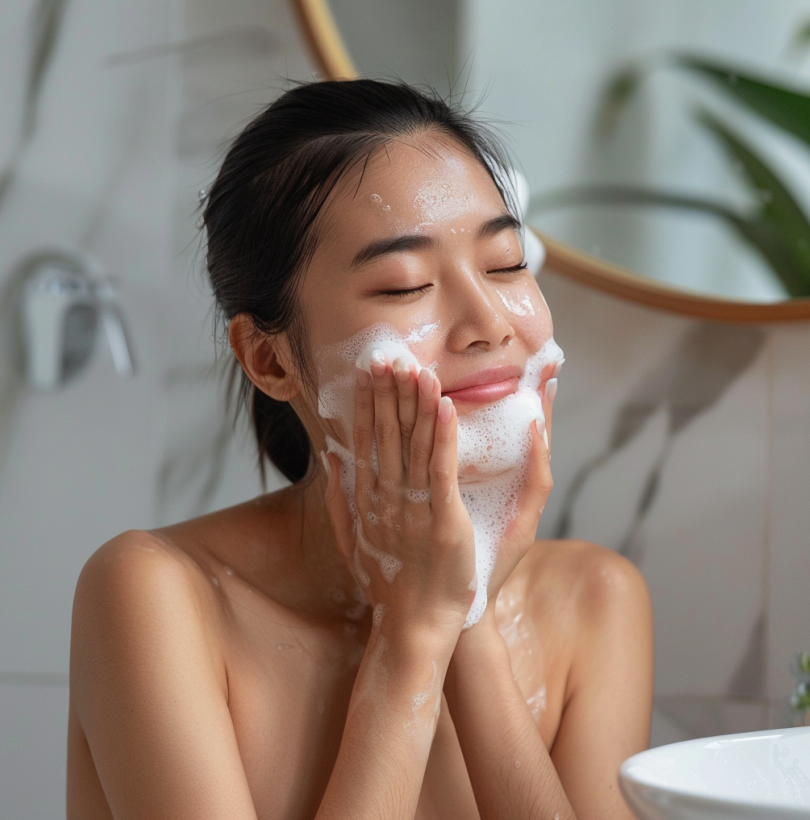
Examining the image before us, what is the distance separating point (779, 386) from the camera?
1225mm

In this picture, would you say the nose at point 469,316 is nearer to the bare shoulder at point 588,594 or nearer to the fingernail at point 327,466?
the fingernail at point 327,466

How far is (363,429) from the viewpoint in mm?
809

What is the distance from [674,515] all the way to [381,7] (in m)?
0.78

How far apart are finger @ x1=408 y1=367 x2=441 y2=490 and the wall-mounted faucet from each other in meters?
0.70

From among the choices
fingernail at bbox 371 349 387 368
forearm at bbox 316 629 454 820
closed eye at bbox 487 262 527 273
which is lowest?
forearm at bbox 316 629 454 820

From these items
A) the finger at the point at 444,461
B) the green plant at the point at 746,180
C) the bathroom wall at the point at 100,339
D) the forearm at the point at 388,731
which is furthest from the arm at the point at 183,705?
the green plant at the point at 746,180

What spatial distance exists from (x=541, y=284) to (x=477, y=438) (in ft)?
1.57

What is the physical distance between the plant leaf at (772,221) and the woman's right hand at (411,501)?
2.03ft

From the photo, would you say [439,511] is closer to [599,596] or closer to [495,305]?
[495,305]

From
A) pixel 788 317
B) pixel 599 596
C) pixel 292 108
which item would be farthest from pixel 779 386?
pixel 292 108

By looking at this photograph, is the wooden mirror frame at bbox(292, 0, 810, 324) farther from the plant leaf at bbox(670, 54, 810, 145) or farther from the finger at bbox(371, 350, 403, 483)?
the finger at bbox(371, 350, 403, 483)

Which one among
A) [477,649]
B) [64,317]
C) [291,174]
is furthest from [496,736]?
[64,317]

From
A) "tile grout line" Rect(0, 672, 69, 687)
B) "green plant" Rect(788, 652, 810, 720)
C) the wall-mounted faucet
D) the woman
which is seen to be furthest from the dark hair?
"tile grout line" Rect(0, 672, 69, 687)

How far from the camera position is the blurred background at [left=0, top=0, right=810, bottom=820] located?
1216 millimetres
